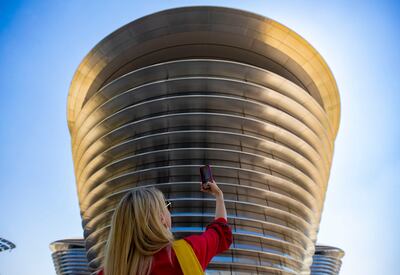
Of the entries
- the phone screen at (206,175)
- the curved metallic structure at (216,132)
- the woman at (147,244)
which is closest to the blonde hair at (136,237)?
the woman at (147,244)

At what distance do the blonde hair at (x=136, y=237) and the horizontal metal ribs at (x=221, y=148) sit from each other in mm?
13108

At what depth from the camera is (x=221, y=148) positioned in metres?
16.0

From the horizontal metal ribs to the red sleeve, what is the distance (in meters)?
12.7

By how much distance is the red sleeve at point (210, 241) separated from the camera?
2027mm

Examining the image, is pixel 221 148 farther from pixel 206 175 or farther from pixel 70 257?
pixel 70 257

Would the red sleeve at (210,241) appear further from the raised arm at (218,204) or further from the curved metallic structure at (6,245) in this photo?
the curved metallic structure at (6,245)

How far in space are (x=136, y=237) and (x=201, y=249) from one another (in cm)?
39

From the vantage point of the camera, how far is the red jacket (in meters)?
1.88

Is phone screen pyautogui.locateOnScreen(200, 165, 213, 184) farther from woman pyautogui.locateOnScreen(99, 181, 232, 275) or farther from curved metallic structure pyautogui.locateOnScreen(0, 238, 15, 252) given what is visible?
curved metallic structure pyautogui.locateOnScreen(0, 238, 15, 252)

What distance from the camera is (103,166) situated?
1769 cm

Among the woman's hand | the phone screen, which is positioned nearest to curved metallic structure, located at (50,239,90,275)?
the phone screen

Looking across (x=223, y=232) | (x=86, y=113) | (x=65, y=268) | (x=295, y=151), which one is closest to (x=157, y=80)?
(x=86, y=113)

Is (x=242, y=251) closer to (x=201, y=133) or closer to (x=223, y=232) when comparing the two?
(x=201, y=133)

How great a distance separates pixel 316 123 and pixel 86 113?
11842 mm
